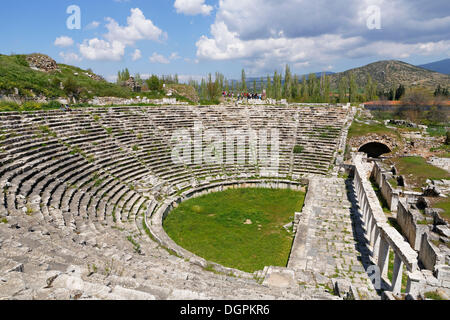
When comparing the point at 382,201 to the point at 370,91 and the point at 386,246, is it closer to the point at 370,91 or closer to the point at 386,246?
the point at 386,246

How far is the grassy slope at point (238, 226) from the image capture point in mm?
10781

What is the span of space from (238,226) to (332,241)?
169 inches

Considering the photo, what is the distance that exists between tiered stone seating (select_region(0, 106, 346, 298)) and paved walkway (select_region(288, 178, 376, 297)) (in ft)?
11.2

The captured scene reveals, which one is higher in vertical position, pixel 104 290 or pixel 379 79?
pixel 379 79

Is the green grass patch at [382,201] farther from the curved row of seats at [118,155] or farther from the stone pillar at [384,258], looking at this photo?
the stone pillar at [384,258]

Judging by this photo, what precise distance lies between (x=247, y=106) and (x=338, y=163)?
1036 cm

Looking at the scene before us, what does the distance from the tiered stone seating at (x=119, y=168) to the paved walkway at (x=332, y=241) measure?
11.2ft

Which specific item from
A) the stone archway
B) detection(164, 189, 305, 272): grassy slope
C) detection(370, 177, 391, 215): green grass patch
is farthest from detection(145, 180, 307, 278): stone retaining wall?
the stone archway

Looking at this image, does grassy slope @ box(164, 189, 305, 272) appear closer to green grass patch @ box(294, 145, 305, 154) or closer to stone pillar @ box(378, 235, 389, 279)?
stone pillar @ box(378, 235, 389, 279)

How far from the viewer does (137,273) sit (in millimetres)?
6090

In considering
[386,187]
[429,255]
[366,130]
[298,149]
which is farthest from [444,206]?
[366,130]
